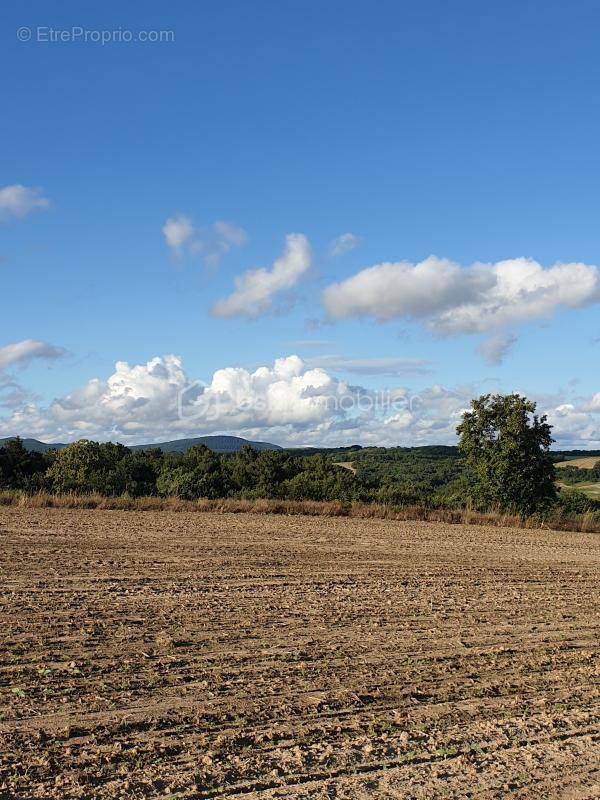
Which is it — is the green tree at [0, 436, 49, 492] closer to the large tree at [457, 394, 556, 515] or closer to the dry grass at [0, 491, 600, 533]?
the dry grass at [0, 491, 600, 533]

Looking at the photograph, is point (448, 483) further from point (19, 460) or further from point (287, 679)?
point (287, 679)

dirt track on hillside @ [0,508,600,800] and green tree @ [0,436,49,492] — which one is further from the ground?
green tree @ [0,436,49,492]

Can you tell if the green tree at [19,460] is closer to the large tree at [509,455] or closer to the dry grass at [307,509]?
the dry grass at [307,509]

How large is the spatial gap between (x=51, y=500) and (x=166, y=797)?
789 inches

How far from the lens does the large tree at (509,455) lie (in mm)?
27047

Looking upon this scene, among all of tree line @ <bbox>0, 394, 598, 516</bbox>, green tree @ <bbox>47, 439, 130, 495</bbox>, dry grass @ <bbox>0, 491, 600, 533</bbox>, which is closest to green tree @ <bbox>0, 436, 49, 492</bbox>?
tree line @ <bbox>0, 394, 598, 516</bbox>

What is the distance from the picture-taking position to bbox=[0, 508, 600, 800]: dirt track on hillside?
218 inches

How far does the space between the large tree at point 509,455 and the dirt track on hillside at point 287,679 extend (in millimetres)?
12189

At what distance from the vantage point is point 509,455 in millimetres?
27125

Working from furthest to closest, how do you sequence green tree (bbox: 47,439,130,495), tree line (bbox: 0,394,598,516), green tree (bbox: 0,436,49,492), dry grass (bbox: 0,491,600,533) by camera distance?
green tree (bbox: 0,436,49,492)
green tree (bbox: 47,439,130,495)
tree line (bbox: 0,394,598,516)
dry grass (bbox: 0,491,600,533)

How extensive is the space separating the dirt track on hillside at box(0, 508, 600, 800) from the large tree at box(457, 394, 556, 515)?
12.2 m

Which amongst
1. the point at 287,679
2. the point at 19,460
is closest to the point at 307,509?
the point at 287,679

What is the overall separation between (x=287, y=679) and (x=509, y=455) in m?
20.9

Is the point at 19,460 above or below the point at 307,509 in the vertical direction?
above
